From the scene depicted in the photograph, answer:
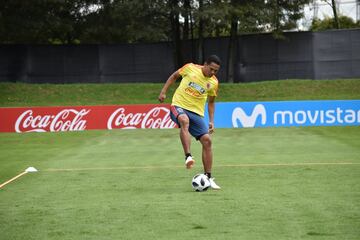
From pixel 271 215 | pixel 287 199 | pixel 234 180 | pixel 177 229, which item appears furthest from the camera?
pixel 234 180

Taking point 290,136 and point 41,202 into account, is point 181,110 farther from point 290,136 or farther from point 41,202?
point 290,136

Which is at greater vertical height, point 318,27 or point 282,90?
point 318,27

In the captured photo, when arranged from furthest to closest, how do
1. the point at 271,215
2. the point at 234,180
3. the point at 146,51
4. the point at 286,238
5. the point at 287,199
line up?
the point at 146,51
the point at 234,180
the point at 287,199
the point at 271,215
the point at 286,238

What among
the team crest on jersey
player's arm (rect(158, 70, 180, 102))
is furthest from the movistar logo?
the team crest on jersey

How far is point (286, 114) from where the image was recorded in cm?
2780

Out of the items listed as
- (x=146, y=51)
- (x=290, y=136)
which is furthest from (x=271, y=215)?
(x=146, y=51)

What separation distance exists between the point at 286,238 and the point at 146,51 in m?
34.4

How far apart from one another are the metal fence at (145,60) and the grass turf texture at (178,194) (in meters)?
19.1

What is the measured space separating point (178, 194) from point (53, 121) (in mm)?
18270

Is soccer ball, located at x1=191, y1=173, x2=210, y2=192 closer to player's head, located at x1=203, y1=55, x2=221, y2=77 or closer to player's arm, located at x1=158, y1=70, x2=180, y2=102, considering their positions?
player's arm, located at x1=158, y1=70, x2=180, y2=102

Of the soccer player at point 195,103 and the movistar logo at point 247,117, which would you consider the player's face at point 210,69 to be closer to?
the soccer player at point 195,103

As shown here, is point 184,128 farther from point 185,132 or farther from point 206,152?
point 206,152

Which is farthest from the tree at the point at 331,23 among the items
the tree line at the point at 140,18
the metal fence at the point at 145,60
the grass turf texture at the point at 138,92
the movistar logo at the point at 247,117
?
the movistar logo at the point at 247,117

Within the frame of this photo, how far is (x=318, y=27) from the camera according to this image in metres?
50.2
